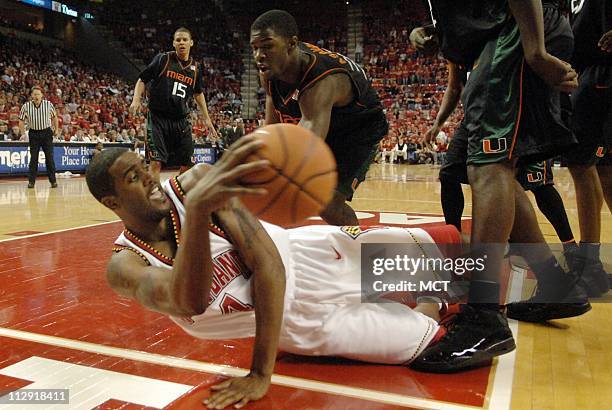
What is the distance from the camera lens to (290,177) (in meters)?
1.42

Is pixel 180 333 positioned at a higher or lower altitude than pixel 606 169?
lower

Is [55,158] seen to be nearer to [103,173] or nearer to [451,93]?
[451,93]

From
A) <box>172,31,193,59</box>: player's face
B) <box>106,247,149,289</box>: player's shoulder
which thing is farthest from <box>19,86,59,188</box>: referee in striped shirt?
<box>106,247,149,289</box>: player's shoulder

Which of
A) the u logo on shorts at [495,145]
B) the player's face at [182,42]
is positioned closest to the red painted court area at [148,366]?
the u logo on shorts at [495,145]

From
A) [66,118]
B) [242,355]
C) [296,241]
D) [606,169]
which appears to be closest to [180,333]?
[242,355]

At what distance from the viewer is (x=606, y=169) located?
310 centimetres

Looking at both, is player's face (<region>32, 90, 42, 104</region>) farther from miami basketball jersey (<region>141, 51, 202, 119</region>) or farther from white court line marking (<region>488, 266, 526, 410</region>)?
white court line marking (<region>488, 266, 526, 410</region>)

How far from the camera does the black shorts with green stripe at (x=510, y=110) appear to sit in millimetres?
2152

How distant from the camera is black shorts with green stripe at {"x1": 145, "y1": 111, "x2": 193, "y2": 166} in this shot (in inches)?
241

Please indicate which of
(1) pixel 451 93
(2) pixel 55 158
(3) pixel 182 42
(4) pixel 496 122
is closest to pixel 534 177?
(1) pixel 451 93

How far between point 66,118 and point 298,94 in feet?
50.4

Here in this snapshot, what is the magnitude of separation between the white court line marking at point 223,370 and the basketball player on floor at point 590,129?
5.56 feet

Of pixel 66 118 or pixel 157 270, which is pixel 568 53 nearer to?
pixel 157 270

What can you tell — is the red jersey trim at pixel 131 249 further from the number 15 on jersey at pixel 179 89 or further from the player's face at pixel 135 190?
the number 15 on jersey at pixel 179 89
